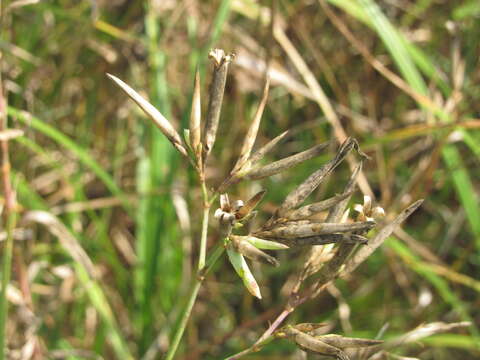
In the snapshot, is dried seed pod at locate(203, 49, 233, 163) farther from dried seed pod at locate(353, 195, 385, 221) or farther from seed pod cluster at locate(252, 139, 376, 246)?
dried seed pod at locate(353, 195, 385, 221)

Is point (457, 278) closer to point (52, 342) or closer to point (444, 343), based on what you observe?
point (444, 343)

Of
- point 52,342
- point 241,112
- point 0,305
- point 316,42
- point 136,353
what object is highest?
point 316,42

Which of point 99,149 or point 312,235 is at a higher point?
point 312,235

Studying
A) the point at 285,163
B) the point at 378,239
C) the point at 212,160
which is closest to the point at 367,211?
the point at 378,239

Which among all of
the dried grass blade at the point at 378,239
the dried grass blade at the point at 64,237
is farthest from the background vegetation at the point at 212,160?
the dried grass blade at the point at 378,239

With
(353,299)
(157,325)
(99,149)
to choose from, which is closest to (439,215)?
(353,299)

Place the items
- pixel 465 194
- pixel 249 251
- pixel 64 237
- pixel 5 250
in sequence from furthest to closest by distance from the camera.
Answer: pixel 465 194, pixel 64 237, pixel 5 250, pixel 249 251

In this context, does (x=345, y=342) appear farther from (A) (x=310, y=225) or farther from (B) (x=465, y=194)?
(B) (x=465, y=194)

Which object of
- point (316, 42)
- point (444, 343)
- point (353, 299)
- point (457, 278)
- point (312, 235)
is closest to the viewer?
point (312, 235)
